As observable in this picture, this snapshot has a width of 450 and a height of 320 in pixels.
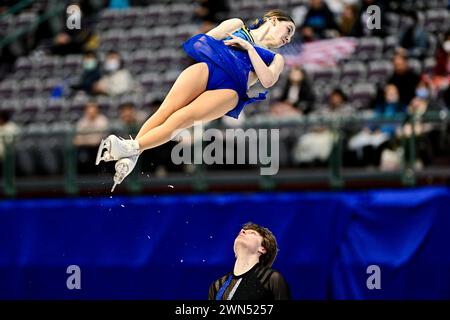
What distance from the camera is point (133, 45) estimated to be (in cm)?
1462

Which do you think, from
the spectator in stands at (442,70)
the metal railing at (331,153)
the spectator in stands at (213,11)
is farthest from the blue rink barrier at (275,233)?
the spectator in stands at (213,11)

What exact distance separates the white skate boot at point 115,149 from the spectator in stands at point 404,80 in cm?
461

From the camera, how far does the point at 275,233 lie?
1005cm

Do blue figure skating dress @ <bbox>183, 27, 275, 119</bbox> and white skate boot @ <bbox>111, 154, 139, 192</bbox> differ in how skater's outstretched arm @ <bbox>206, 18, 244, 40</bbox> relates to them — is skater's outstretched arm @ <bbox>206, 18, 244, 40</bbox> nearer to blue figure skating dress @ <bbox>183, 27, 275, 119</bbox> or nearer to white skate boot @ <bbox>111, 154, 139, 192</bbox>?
blue figure skating dress @ <bbox>183, 27, 275, 119</bbox>

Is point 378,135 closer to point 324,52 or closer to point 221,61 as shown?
point 324,52

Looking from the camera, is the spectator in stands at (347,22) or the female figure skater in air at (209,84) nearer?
the female figure skater in air at (209,84)

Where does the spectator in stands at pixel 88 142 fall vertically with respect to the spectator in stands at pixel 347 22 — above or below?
below

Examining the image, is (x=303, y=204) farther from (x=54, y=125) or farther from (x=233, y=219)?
(x=54, y=125)

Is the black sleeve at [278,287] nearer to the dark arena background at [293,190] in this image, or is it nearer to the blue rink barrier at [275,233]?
the dark arena background at [293,190]

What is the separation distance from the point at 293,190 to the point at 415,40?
2.34 meters

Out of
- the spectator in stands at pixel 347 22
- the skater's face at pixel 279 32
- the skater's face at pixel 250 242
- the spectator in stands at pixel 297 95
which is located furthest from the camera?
the spectator in stands at pixel 347 22

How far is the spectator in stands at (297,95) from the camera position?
10.9 meters

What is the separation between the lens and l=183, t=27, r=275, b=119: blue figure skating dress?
687 centimetres
